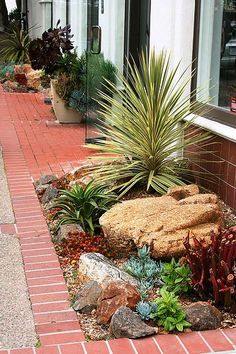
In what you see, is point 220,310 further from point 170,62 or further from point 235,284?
point 170,62

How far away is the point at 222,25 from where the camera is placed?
6.40 m

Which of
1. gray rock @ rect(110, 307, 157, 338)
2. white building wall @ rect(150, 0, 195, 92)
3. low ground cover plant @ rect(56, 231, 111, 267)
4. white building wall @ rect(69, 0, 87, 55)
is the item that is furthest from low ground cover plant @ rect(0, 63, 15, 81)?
gray rock @ rect(110, 307, 157, 338)

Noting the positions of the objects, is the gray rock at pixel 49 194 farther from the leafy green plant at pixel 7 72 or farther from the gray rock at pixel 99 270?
the leafy green plant at pixel 7 72

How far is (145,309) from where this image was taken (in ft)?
12.3

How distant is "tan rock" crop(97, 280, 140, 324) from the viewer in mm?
3795

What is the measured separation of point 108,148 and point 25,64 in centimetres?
987

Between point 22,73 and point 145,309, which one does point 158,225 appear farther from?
point 22,73

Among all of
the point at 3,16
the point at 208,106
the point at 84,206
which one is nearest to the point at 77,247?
the point at 84,206

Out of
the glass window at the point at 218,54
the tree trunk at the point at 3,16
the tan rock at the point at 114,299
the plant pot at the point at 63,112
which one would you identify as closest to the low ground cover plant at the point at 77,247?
the tan rock at the point at 114,299

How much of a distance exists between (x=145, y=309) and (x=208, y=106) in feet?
10.5

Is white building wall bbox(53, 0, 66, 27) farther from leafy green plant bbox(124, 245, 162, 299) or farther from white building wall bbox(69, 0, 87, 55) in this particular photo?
leafy green plant bbox(124, 245, 162, 299)

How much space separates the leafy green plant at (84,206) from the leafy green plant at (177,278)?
1.11 m

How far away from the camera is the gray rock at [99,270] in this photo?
410 cm

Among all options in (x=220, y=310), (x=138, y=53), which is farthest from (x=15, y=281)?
(x=138, y=53)
